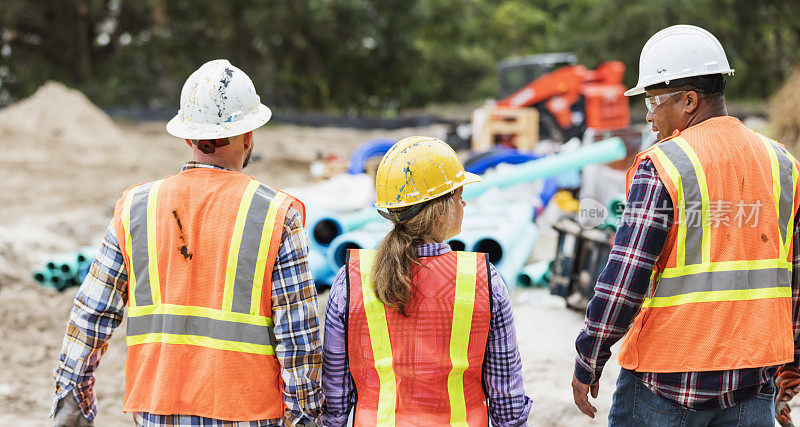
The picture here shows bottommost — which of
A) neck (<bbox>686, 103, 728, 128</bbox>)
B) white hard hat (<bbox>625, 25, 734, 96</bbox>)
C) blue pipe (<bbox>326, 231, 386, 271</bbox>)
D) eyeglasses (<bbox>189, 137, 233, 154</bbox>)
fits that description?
blue pipe (<bbox>326, 231, 386, 271</bbox>)

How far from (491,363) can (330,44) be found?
2285 centimetres

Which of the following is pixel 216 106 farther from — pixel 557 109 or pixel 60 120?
pixel 60 120

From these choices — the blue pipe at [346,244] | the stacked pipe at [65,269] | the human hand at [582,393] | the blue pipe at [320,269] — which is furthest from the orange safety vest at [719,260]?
the stacked pipe at [65,269]

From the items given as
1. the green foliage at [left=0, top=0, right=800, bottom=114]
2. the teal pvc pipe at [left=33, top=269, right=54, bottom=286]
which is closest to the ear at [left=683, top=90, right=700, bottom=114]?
the teal pvc pipe at [left=33, top=269, right=54, bottom=286]

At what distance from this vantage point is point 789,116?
14.0m

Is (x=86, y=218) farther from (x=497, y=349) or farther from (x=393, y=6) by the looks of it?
(x=393, y=6)

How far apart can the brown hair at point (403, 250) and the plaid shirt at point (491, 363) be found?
4 cm

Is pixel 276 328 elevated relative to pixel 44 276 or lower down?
elevated

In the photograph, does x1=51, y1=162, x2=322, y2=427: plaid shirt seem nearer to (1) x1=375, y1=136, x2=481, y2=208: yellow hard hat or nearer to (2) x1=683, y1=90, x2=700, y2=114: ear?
(1) x1=375, y1=136, x2=481, y2=208: yellow hard hat

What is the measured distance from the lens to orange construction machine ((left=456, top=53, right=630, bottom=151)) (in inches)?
519

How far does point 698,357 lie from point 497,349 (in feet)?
1.96

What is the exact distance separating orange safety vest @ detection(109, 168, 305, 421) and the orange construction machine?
11.1 m

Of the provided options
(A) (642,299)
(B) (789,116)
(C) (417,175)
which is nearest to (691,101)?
(A) (642,299)

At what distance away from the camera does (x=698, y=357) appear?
79.4 inches
